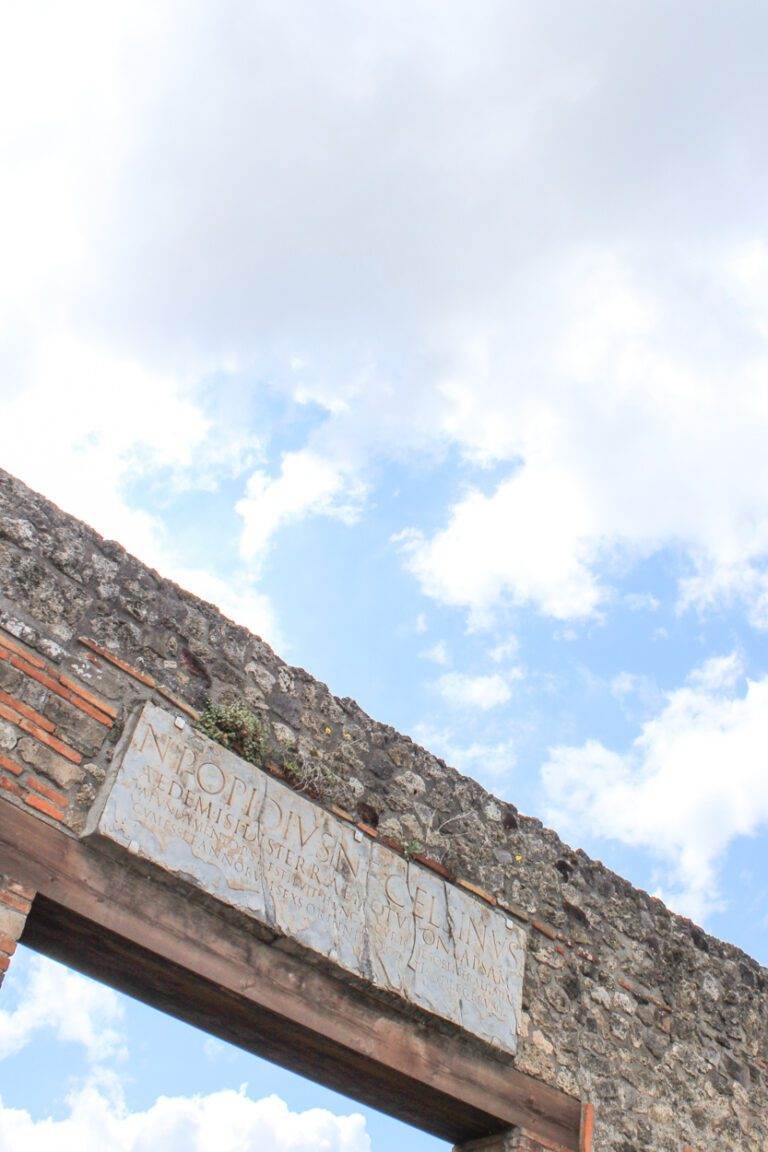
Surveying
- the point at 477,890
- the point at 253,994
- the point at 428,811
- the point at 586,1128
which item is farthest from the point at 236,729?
the point at 586,1128

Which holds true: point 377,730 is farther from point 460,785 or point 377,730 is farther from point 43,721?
point 43,721

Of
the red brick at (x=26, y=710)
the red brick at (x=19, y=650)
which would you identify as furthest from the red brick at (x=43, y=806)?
the red brick at (x=19, y=650)

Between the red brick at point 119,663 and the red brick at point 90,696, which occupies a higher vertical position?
the red brick at point 119,663

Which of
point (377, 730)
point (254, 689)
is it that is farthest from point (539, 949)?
point (254, 689)

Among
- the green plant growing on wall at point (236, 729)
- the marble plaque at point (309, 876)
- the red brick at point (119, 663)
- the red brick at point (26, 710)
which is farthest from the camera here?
the green plant growing on wall at point (236, 729)

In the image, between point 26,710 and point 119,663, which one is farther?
point 119,663

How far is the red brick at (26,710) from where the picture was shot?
12.3ft

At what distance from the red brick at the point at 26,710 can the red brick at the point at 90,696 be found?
169 mm

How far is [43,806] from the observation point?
12.0 ft

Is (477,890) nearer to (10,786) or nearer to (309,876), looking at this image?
(309,876)

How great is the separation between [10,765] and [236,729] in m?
0.98

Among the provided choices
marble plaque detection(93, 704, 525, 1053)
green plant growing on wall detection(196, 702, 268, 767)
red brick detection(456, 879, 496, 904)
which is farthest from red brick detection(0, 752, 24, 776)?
red brick detection(456, 879, 496, 904)

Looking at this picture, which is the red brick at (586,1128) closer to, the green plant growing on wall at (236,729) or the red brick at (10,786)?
the green plant growing on wall at (236,729)

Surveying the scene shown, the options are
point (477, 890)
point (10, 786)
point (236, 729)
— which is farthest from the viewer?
point (477, 890)
